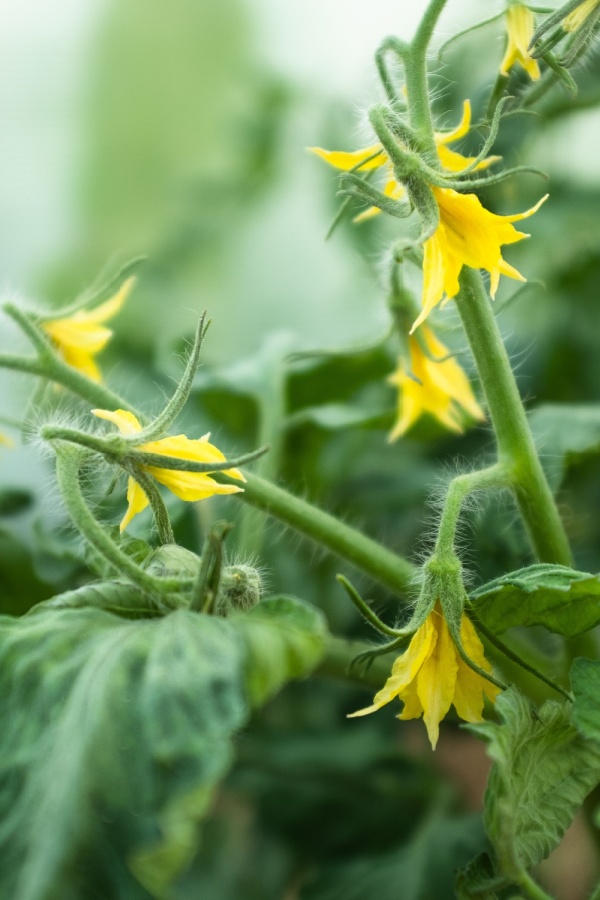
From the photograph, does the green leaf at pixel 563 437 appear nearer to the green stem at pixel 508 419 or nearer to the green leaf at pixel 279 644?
the green stem at pixel 508 419

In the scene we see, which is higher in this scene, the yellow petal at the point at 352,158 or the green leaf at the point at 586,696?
the yellow petal at the point at 352,158

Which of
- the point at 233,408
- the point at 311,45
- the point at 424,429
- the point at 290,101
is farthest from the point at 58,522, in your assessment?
A: the point at 311,45

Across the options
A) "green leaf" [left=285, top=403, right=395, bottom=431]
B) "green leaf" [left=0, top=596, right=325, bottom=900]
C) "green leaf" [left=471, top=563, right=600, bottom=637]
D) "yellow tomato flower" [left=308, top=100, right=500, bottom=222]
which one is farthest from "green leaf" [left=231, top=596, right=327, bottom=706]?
"green leaf" [left=285, top=403, right=395, bottom=431]

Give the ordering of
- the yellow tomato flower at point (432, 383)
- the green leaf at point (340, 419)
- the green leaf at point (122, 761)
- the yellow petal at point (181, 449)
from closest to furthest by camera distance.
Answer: the green leaf at point (122, 761) → the yellow petal at point (181, 449) → the yellow tomato flower at point (432, 383) → the green leaf at point (340, 419)

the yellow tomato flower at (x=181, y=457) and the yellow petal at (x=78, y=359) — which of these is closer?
the yellow tomato flower at (x=181, y=457)

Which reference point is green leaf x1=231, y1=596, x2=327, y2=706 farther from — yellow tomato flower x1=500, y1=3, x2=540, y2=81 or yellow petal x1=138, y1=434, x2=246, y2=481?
yellow tomato flower x1=500, y1=3, x2=540, y2=81

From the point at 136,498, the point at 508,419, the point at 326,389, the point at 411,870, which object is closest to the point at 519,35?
the point at 508,419

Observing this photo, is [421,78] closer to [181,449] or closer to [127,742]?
[181,449]

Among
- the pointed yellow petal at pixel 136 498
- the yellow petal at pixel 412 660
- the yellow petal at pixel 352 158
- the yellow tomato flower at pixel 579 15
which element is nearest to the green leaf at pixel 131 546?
the pointed yellow petal at pixel 136 498

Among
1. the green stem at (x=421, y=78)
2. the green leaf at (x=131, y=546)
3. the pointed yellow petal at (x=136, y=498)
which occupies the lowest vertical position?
the green leaf at (x=131, y=546)
